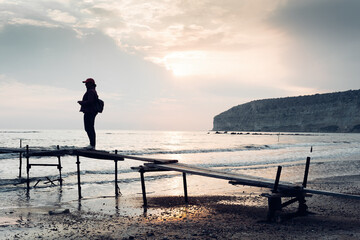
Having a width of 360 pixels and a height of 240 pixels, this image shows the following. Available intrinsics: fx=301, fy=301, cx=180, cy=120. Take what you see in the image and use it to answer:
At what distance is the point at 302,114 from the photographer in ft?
524

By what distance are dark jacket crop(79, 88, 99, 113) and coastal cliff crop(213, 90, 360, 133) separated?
147888 millimetres

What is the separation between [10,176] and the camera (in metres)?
19.6

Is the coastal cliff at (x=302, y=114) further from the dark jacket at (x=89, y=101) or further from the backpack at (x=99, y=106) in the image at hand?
the dark jacket at (x=89, y=101)

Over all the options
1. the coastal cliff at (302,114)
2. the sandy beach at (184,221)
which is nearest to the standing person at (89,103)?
the sandy beach at (184,221)

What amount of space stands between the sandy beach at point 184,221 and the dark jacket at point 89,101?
144 inches

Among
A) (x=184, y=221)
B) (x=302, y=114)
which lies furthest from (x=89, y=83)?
(x=302, y=114)

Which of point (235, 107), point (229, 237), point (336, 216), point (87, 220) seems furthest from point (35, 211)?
point (235, 107)

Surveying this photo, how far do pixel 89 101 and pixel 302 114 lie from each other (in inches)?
6420

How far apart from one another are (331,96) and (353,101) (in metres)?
11.4

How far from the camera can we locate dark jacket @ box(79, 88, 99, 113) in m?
11.8

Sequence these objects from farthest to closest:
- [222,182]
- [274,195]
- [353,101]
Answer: [353,101] → [222,182] → [274,195]

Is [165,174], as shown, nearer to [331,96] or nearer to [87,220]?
[87,220]

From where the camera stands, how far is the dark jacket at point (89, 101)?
38.8ft

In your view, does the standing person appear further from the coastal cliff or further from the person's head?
the coastal cliff
